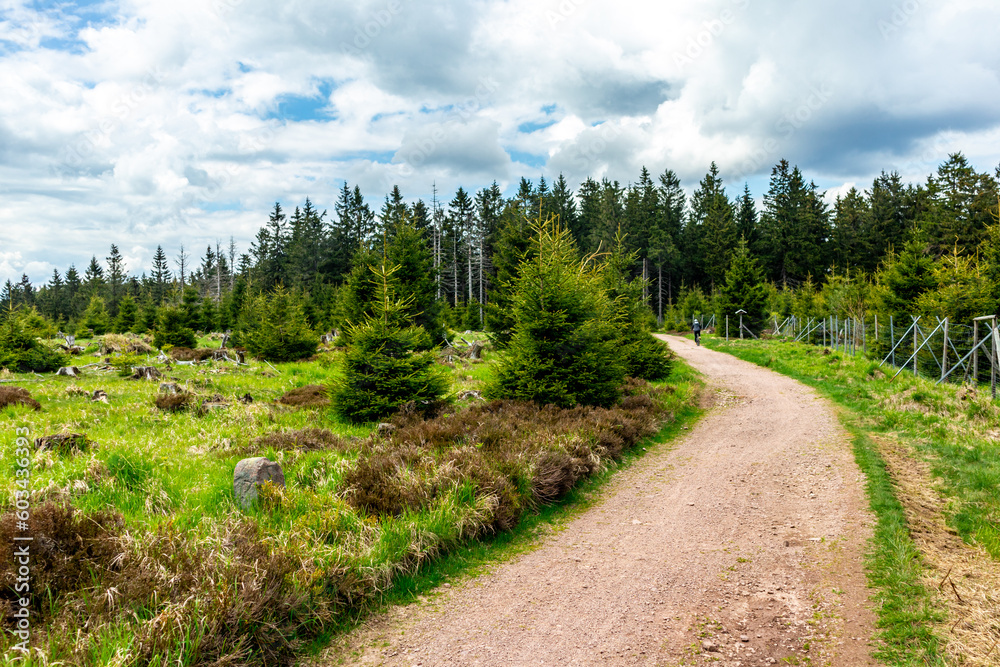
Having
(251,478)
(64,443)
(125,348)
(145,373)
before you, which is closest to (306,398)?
(64,443)

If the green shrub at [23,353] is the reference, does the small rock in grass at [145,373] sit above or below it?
below

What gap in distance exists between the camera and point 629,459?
9.85 meters

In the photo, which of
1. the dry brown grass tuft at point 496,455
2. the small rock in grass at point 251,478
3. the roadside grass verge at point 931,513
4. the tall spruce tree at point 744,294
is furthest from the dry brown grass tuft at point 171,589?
the tall spruce tree at point 744,294

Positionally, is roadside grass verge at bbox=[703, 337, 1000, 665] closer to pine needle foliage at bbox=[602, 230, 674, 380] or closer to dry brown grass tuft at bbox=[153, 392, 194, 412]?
pine needle foliage at bbox=[602, 230, 674, 380]

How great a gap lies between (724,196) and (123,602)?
75964 mm

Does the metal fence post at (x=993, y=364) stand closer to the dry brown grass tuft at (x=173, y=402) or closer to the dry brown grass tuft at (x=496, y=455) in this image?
the dry brown grass tuft at (x=496, y=455)

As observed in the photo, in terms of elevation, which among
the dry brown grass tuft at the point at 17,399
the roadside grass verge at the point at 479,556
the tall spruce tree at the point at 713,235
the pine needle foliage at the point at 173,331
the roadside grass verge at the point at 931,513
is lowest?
the roadside grass verge at the point at 479,556

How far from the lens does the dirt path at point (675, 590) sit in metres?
4.11

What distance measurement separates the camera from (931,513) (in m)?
6.82

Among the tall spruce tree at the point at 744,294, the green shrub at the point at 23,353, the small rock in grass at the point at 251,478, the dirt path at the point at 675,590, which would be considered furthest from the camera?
the tall spruce tree at the point at 744,294

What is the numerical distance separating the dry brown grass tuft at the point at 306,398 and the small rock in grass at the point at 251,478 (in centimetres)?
619

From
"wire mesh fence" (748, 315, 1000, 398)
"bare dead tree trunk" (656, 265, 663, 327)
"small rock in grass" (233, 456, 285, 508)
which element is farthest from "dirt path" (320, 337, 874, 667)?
"bare dead tree trunk" (656, 265, 663, 327)

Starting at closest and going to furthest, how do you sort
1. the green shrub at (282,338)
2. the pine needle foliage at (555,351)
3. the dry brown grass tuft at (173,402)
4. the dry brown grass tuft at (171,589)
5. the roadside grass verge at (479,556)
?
1. the dry brown grass tuft at (171,589)
2. the roadside grass verge at (479,556)
3. the dry brown grass tuft at (173,402)
4. the pine needle foliage at (555,351)
5. the green shrub at (282,338)

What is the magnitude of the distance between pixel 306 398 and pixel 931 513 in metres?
12.7
